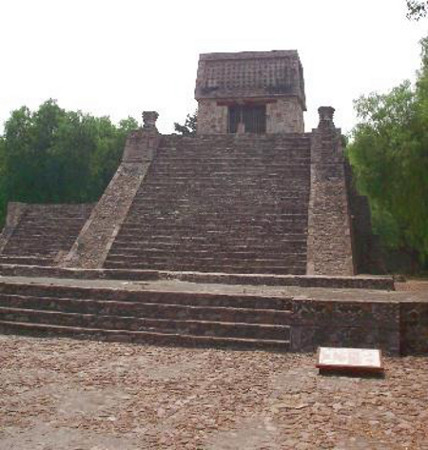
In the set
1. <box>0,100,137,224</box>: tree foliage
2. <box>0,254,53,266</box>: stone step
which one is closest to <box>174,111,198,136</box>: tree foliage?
<box>0,100,137,224</box>: tree foliage

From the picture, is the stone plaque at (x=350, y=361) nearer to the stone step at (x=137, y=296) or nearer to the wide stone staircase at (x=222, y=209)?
the stone step at (x=137, y=296)

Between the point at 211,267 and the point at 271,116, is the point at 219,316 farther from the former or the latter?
the point at 271,116

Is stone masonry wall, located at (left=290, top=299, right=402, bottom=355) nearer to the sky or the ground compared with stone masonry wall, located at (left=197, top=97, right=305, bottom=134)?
nearer to the ground

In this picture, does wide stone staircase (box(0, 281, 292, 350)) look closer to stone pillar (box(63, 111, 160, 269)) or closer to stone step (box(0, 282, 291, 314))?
stone step (box(0, 282, 291, 314))

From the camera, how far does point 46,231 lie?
18.3 m

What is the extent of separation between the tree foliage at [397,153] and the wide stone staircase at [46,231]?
10151 millimetres

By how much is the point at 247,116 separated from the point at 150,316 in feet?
60.1

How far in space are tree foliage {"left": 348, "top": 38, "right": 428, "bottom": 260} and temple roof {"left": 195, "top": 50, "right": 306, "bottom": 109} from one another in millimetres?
5295

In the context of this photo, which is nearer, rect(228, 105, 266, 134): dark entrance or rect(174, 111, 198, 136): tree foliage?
rect(228, 105, 266, 134): dark entrance

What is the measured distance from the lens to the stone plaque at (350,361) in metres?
6.23

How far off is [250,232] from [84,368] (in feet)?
25.8

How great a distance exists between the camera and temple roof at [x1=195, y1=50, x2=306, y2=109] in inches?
981

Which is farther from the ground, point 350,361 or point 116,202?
point 116,202

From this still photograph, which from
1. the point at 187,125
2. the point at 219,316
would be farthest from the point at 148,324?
the point at 187,125
